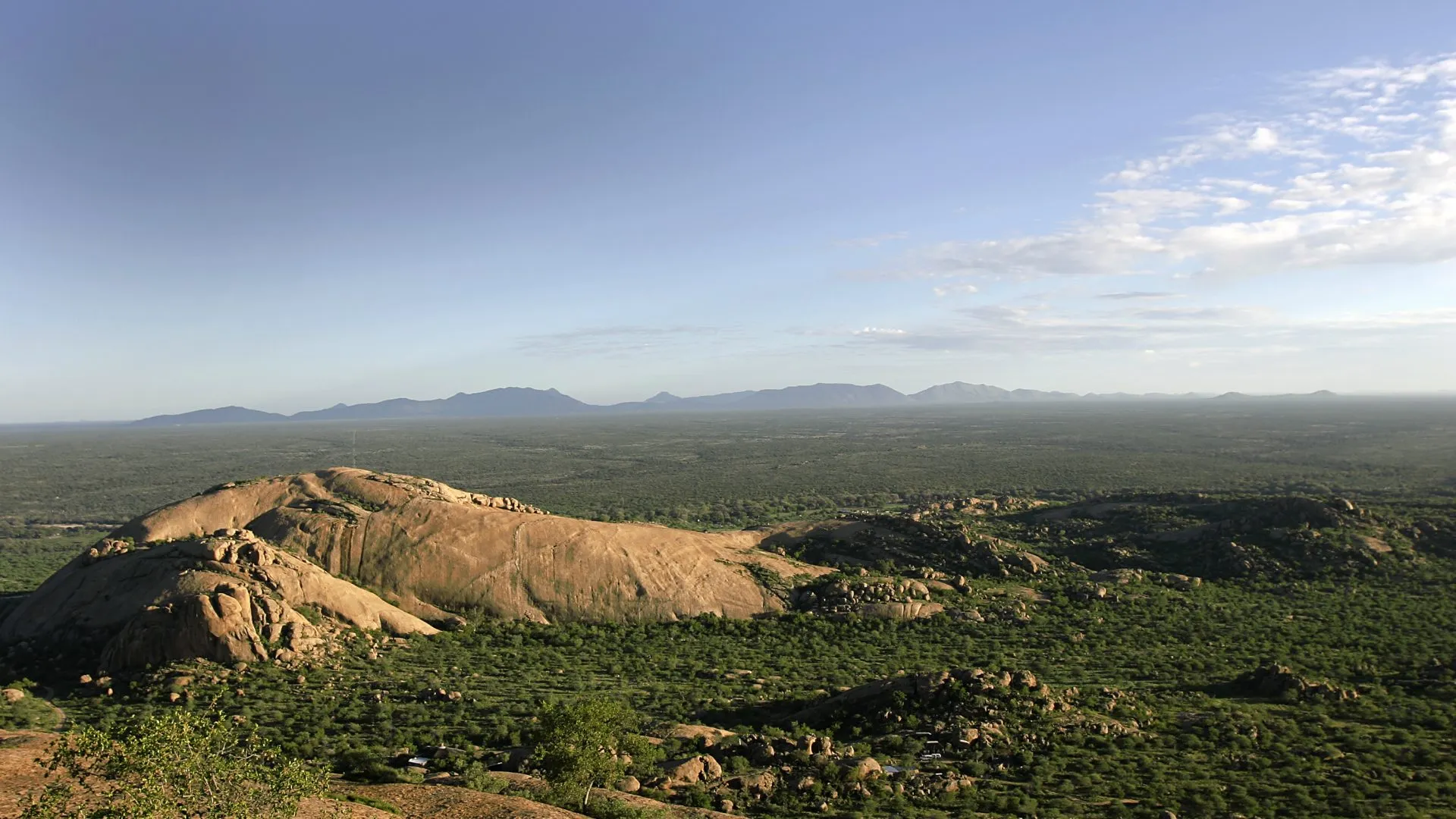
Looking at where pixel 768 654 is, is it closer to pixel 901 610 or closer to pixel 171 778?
pixel 901 610

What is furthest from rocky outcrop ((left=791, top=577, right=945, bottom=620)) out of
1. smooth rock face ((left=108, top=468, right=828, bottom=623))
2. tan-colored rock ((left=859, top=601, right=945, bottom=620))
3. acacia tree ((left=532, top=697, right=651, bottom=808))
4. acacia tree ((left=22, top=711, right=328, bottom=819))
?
acacia tree ((left=22, top=711, right=328, bottom=819))

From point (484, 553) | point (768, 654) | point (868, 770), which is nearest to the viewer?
point (868, 770)

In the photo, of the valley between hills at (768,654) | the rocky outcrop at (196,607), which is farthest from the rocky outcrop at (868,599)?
the rocky outcrop at (196,607)

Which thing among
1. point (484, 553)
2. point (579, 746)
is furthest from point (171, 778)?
point (484, 553)

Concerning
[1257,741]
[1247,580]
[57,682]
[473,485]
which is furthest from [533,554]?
[473,485]

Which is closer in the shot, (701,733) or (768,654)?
(701,733)

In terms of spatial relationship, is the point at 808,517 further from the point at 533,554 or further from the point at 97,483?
the point at 97,483
